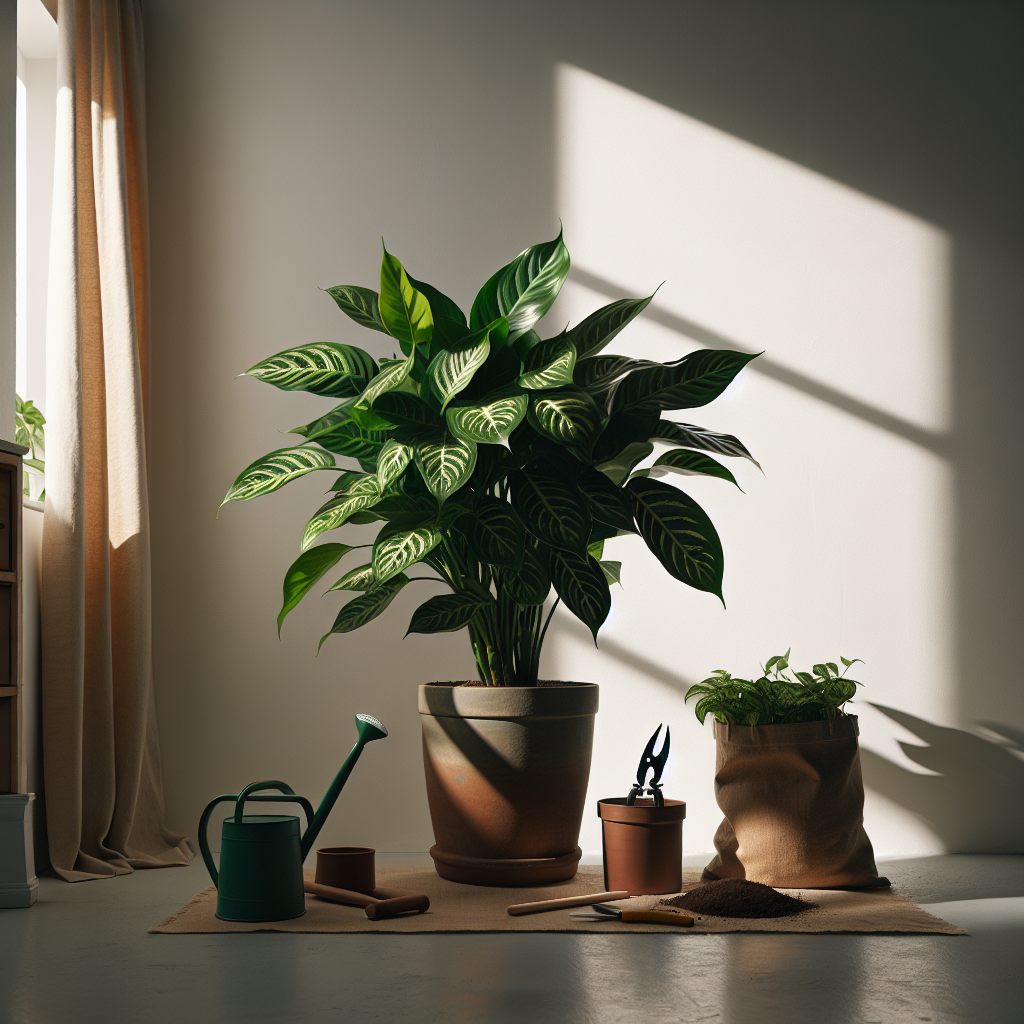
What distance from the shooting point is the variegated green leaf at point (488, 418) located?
191cm

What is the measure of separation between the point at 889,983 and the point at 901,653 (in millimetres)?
1341

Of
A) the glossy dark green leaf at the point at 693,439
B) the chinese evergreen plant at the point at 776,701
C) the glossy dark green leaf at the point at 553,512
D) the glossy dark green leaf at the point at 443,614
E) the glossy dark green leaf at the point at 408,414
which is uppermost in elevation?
the glossy dark green leaf at the point at 408,414

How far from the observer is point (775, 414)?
283cm

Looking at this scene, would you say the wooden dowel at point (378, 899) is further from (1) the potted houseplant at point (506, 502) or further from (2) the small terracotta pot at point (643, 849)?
(2) the small terracotta pot at point (643, 849)

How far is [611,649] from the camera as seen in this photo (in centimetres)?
278

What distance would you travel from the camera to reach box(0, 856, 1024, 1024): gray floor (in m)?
1.42

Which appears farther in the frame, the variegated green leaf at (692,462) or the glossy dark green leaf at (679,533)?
the variegated green leaf at (692,462)

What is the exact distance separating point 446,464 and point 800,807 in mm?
1038

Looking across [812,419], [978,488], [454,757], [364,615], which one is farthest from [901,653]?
[364,615]

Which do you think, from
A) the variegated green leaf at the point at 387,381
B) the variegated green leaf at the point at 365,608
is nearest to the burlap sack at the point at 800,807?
the variegated green leaf at the point at 365,608

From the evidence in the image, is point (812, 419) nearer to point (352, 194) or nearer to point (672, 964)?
point (352, 194)

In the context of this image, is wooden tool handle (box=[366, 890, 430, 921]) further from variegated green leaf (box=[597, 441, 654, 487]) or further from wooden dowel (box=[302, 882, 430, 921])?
variegated green leaf (box=[597, 441, 654, 487])

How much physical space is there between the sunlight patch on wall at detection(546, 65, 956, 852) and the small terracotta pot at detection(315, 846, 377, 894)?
79 centimetres

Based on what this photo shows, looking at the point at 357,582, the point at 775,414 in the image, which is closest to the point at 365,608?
the point at 357,582
